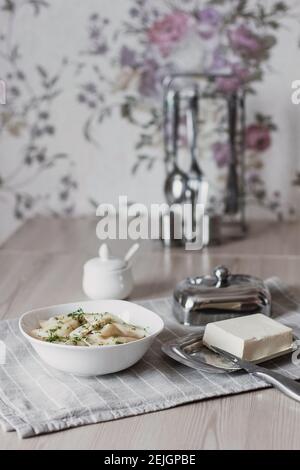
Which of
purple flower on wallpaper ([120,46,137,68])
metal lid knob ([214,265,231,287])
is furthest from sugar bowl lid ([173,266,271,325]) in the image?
purple flower on wallpaper ([120,46,137,68])

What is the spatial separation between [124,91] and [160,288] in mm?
817

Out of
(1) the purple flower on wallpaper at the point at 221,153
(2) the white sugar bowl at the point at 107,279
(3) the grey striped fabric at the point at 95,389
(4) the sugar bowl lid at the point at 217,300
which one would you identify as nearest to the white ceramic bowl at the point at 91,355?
(3) the grey striped fabric at the point at 95,389

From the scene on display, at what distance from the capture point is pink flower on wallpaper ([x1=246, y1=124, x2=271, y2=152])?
2318 mm

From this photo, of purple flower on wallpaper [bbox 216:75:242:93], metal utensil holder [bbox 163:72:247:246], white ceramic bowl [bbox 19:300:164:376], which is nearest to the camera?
white ceramic bowl [bbox 19:300:164:376]

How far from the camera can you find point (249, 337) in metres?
1.24

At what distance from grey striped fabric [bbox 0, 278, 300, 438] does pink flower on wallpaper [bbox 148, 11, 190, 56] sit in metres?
1.19

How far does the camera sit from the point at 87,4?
2.28 m

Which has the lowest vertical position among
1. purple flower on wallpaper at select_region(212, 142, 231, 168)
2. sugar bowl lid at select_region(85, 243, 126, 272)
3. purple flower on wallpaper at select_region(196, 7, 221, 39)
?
sugar bowl lid at select_region(85, 243, 126, 272)

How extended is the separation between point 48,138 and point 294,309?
1110mm

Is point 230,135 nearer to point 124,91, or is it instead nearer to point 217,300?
point 124,91

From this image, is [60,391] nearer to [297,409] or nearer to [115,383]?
[115,383]

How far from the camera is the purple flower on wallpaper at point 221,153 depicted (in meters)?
2.34

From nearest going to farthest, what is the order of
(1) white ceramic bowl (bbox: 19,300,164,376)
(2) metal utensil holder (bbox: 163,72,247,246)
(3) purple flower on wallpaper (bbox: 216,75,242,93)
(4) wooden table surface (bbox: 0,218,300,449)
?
(4) wooden table surface (bbox: 0,218,300,449), (1) white ceramic bowl (bbox: 19,300,164,376), (2) metal utensil holder (bbox: 163,72,247,246), (3) purple flower on wallpaper (bbox: 216,75,242,93)

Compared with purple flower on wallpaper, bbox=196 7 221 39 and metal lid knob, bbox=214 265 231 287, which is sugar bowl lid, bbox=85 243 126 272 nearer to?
metal lid knob, bbox=214 265 231 287
